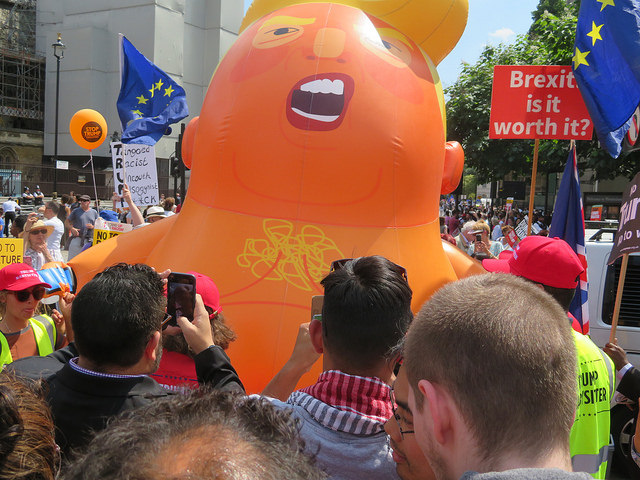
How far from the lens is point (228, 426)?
912mm

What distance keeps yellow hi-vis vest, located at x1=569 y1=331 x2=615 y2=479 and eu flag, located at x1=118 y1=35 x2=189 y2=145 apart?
5813mm

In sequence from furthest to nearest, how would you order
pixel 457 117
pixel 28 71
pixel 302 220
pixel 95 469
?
pixel 28 71 < pixel 457 117 < pixel 302 220 < pixel 95 469

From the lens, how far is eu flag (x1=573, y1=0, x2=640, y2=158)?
4.66m

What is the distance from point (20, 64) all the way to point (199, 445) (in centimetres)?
4435

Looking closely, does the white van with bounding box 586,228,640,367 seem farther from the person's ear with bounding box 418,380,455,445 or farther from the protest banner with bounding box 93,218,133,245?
the protest banner with bounding box 93,218,133,245

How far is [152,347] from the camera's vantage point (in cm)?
196

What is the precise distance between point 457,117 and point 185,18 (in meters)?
27.2

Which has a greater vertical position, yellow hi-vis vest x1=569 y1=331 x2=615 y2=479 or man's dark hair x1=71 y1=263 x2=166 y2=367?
man's dark hair x1=71 y1=263 x2=166 y2=367

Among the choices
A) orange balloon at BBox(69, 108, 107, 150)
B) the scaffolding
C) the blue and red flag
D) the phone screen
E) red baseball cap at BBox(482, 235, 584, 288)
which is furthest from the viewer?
the scaffolding

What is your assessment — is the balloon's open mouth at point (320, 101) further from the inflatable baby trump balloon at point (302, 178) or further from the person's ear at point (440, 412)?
the person's ear at point (440, 412)

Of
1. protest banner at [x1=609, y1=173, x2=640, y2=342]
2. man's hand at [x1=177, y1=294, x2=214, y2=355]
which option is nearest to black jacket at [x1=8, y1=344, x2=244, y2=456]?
man's hand at [x1=177, y1=294, x2=214, y2=355]

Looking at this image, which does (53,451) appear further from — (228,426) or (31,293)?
(31,293)

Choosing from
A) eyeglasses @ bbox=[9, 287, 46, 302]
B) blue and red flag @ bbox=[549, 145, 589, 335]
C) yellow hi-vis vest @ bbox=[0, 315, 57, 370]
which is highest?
blue and red flag @ bbox=[549, 145, 589, 335]

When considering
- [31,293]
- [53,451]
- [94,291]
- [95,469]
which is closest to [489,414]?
[95,469]
